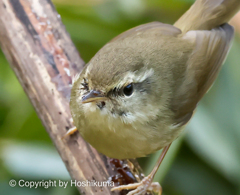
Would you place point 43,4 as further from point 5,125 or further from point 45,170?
point 45,170

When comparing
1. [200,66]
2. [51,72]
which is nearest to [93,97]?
[51,72]

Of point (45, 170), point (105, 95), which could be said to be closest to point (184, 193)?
point (45, 170)

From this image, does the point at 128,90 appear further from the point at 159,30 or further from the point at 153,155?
the point at 153,155

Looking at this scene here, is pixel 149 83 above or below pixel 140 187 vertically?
above

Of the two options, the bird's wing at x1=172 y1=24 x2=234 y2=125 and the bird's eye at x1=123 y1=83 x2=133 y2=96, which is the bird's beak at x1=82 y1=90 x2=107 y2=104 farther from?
the bird's wing at x1=172 y1=24 x2=234 y2=125

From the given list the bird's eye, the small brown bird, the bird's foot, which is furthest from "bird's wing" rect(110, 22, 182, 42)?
the bird's foot

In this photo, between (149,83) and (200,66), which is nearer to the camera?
(149,83)
